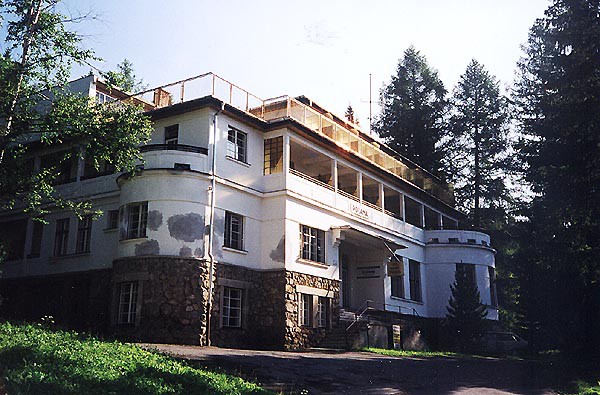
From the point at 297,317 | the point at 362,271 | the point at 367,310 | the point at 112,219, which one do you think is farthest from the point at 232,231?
the point at 362,271

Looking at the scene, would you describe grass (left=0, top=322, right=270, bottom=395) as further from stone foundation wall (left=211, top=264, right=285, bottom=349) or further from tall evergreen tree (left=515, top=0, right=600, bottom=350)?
tall evergreen tree (left=515, top=0, right=600, bottom=350)

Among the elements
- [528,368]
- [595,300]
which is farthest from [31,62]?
[595,300]

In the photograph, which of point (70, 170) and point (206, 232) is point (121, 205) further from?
point (70, 170)

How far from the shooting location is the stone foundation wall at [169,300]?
66.7ft

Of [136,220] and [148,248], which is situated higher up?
[136,220]

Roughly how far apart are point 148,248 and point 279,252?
5.12 meters

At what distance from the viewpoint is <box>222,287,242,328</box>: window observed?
22.5 m

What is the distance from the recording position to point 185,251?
21.3 metres

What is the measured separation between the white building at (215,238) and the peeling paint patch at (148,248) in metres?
0.05

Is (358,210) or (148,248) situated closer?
(148,248)

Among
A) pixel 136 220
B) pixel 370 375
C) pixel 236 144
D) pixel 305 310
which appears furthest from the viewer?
pixel 305 310

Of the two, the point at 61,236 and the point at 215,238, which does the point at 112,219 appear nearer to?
the point at 61,236

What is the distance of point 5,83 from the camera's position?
57.9ft

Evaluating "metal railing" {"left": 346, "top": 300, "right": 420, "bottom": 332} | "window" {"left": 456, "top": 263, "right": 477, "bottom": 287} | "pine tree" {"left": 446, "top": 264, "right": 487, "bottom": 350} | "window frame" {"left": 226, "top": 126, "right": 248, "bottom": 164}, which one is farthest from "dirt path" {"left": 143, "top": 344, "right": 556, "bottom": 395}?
"window" {"left": 456, "top": 263, "right": 477, "bottom": 287}
